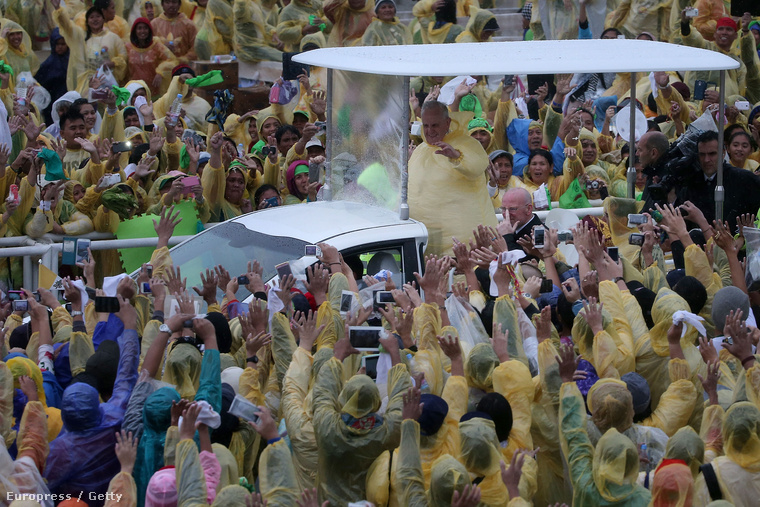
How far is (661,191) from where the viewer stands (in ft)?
27.0

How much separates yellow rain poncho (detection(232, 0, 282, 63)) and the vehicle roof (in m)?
7.62

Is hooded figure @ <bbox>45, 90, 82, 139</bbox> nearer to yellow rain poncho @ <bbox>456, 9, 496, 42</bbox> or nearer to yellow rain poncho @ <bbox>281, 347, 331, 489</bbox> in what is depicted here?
yellow rain poncho @ <bbox>456, 9, 496, 42</bbox>

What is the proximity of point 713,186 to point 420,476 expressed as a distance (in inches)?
181

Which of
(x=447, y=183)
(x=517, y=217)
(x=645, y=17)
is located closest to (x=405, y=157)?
(x=447, y=183)

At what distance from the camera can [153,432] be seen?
480 centimetres

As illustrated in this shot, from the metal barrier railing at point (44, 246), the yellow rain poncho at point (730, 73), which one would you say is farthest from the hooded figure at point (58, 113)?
the yellow rain poncho at point (730, 73)

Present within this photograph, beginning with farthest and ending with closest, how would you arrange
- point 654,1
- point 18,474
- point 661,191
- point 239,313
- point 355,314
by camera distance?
point 654,1 → point 661,191 → point 239,313 → point 355,314 → point 18,474

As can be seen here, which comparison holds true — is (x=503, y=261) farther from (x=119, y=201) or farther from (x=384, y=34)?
(x=384, y=34)

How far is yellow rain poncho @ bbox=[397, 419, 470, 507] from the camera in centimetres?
420

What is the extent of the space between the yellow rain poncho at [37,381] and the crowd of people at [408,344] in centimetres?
1

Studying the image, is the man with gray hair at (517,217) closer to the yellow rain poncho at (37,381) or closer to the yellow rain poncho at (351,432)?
the yellow rain poncho at (351,432)

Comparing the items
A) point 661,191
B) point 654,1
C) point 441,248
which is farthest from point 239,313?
point 654,1

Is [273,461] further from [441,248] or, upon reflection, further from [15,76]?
[15,76]

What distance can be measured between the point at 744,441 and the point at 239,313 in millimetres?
2900
